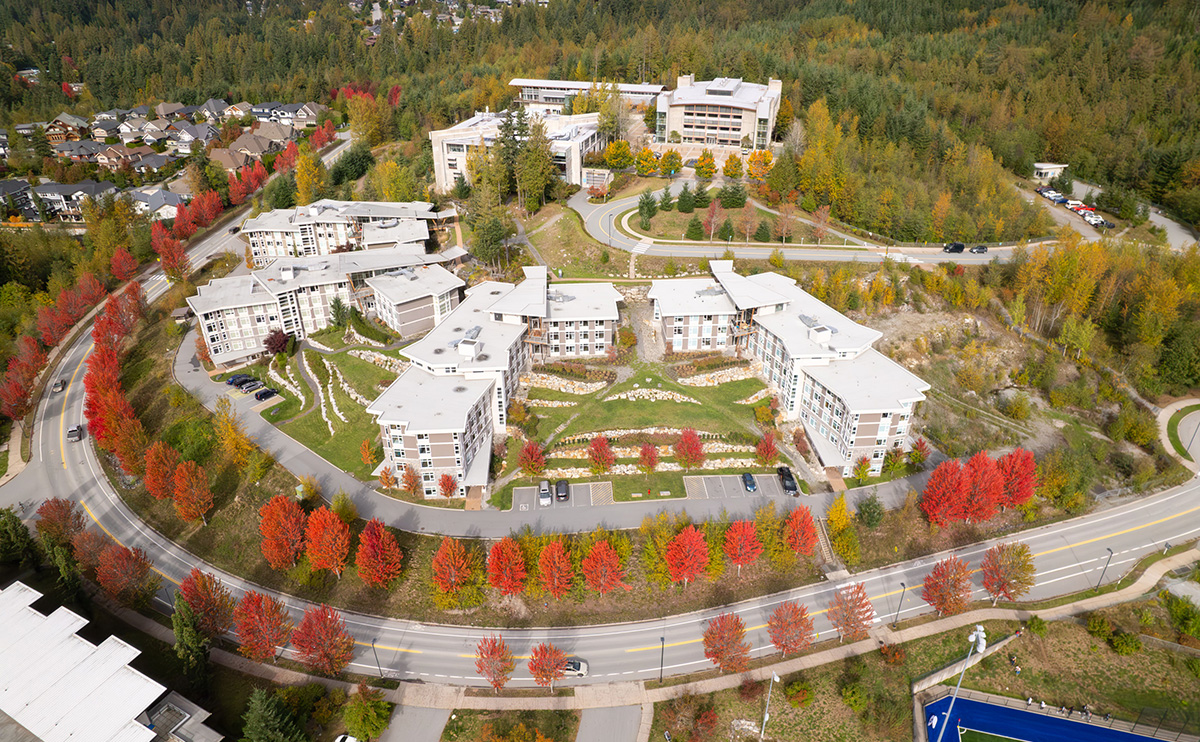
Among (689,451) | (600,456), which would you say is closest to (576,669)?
(600,456)

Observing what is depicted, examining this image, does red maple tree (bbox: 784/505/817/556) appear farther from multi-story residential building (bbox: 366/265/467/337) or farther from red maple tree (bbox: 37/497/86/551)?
red maple tree (bbox: 37/497/86/551)

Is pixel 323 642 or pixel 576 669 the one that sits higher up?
pixel 323 642

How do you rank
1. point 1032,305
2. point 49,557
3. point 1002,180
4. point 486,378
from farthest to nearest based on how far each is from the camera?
1. point 1002,180
2. point 1032,305
3. point 486,378
4. point 49,557

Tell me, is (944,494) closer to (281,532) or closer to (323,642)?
(323,642)

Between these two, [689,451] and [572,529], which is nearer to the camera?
[572,529]

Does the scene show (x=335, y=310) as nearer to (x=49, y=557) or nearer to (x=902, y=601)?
(x=49, y=557)

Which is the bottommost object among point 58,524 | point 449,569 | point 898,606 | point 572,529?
point 898,606

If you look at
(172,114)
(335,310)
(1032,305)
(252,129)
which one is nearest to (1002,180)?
(1032,305)
